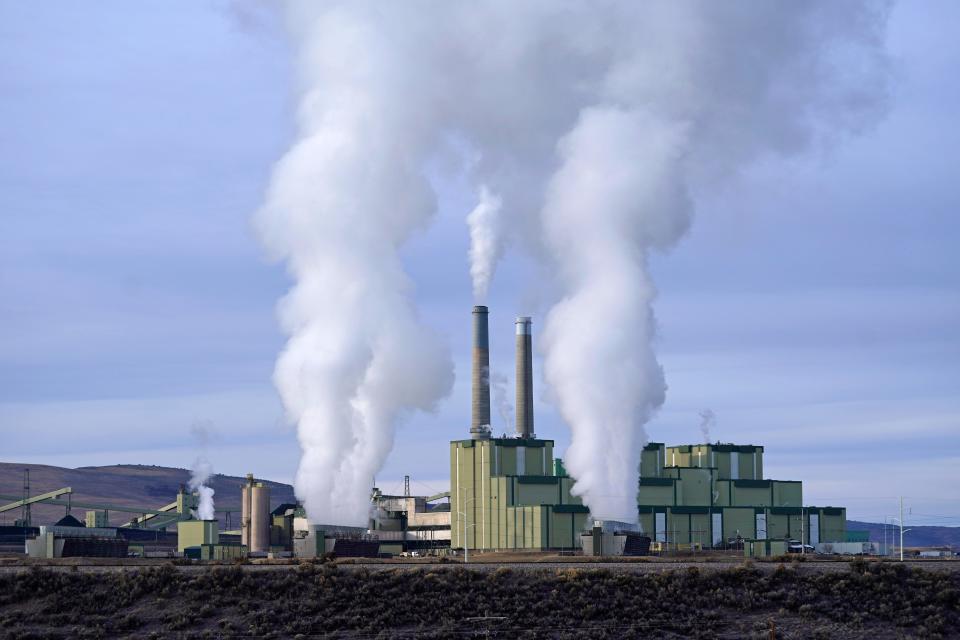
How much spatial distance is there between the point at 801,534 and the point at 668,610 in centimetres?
8631

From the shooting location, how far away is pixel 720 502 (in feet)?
463

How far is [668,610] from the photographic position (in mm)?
56375

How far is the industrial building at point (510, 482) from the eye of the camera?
408 ft

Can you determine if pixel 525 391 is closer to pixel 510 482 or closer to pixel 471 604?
pixel 510 482

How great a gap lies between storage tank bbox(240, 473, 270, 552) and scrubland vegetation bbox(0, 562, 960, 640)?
76748 mm

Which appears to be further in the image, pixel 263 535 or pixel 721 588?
pixel 263 535

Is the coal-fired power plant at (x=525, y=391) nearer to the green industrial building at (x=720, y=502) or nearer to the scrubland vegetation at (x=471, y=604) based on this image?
the green industrial building at (x=720, y=502)

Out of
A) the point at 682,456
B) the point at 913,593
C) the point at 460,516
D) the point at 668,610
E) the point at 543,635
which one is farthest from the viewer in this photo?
the point at 682,456

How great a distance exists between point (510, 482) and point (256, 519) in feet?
87.4

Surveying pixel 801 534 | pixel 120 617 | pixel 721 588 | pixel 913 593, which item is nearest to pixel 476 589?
pixel 721 588

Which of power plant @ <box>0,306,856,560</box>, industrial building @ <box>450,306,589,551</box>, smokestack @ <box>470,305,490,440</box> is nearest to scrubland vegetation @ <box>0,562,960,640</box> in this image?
power plant @ <box>0,306,856,560</box>

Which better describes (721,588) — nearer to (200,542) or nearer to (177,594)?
(177,594)

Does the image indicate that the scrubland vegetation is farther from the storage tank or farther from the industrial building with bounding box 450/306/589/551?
the storage tank

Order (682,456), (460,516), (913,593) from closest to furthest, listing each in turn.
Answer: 1. (913,593)
2. (460,516)
3. (682,456)
